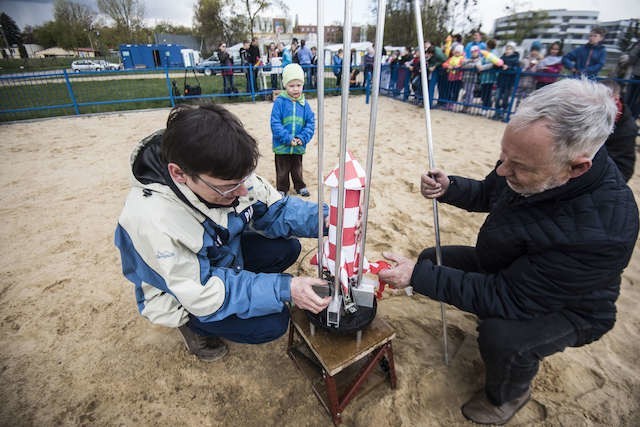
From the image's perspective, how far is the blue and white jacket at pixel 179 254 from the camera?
1.41m

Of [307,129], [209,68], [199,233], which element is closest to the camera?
[199,233]

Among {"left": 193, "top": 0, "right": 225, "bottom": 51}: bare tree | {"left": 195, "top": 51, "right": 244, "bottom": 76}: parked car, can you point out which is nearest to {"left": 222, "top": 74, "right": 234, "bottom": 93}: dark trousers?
{"left": 195, "top": 51, "right": 244, "bottom": 76}: parked car

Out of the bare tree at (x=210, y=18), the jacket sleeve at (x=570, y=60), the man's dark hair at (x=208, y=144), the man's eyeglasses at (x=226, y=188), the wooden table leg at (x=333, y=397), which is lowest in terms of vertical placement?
the wooden table leg at (x=333, y=397)

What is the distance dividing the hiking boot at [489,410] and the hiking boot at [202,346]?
1483 mm

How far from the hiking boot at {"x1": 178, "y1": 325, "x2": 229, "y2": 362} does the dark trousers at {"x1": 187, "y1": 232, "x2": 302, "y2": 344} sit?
0.38 feet

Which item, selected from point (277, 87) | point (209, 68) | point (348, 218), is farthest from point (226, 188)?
point (277, 87)

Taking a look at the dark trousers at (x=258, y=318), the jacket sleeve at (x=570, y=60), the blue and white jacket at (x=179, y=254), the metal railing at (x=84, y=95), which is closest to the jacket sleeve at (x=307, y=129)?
the dark trousers at (x=258, y=318)

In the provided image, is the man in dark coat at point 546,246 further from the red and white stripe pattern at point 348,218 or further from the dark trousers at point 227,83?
the dark trousers at point 227,83

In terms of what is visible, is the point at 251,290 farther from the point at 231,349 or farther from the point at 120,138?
the point at 120,138

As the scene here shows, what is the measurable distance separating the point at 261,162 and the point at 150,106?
665 cm

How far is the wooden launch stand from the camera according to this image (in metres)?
1.54

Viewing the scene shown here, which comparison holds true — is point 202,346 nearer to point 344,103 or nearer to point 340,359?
point 340,359

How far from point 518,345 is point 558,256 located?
45cm

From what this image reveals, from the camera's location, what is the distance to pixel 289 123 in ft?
12.9
